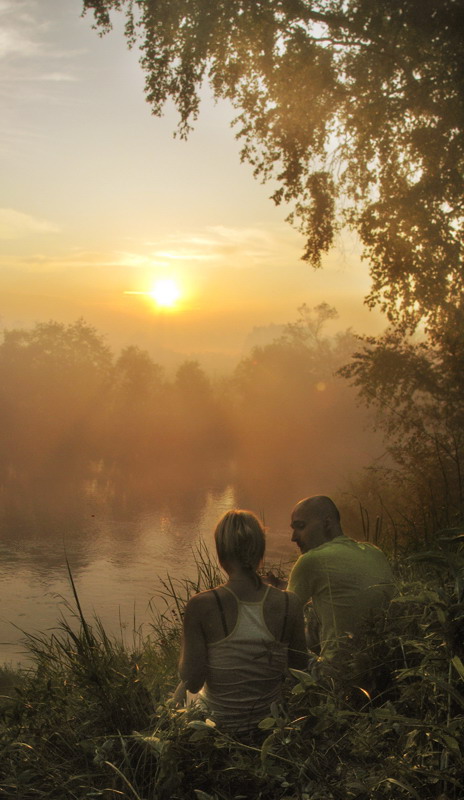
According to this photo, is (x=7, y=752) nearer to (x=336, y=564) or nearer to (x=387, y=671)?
(x=387, y=671)

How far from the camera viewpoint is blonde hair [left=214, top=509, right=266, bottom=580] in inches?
119

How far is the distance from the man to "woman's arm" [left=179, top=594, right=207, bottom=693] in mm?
936

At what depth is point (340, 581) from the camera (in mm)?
3963

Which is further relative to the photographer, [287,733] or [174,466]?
Result: [174,466]

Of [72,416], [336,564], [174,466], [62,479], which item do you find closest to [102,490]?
[62,479]

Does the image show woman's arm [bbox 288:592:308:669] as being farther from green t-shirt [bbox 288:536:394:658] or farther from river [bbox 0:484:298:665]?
river [bbox 0:484:298:665]

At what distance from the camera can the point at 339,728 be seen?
2352 millimetres

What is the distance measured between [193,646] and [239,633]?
7.5 inches

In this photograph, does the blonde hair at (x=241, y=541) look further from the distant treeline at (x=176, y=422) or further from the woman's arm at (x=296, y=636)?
the distant treeline at (x=176, y=422)

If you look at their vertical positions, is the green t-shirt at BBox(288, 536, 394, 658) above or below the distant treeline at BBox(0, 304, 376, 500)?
below

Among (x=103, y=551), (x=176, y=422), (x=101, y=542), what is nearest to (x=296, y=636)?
(x=103, y=551)

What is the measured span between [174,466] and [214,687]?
5192cm

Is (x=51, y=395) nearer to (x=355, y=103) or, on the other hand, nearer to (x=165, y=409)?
(x=165, y=409)

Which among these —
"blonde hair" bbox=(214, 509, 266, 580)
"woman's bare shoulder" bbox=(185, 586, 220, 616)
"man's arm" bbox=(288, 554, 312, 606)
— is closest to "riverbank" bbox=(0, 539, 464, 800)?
"woman's bare shoulder" bbox=(185, 586, 220, 616)
